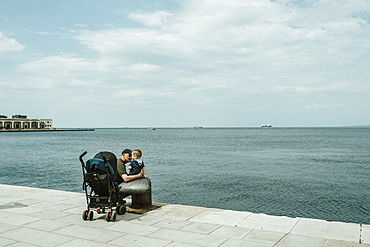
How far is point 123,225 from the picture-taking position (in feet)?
23.6

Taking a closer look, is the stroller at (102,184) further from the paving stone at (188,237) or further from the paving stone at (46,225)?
the paving stone at (188,237)

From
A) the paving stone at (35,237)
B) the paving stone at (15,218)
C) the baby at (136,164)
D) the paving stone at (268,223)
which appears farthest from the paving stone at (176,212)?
the paving stone at (15,218)

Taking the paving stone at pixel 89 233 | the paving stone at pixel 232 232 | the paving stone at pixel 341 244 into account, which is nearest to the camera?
the paving stone at pixel 341 244

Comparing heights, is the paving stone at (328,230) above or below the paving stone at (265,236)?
above

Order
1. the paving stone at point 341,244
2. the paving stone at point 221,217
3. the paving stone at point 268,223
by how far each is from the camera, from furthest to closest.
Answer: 1. the paving stone at point 221,217
2. the paving stone at point 268,223
3. the paving stone at point 341,244

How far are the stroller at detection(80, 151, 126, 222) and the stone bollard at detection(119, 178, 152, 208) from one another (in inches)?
15.5

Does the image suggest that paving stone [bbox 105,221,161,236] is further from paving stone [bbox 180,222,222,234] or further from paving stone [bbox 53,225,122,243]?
paving stone [bbox 180,222,222,234]

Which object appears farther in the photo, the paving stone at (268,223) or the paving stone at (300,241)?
the paving stone at (268,223)

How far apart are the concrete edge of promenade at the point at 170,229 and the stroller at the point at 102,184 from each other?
0.72 feet

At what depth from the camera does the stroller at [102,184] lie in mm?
7316

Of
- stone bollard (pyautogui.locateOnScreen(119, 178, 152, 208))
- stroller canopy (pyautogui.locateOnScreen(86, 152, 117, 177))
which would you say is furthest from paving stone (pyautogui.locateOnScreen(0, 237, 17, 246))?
stone bollard (pyautogui.locateOnScreen(119, 178, 152, 208))

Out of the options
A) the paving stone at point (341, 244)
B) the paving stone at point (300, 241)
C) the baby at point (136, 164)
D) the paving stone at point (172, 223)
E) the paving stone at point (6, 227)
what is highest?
the baby at point (136, 164)

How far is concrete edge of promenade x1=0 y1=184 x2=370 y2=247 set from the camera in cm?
610

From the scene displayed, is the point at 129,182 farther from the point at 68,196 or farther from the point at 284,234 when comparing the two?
the point at 284,234
